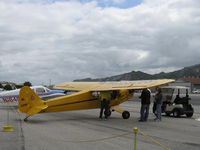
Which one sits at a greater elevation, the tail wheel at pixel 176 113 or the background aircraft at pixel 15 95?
the background aircraft at pixel 15 95

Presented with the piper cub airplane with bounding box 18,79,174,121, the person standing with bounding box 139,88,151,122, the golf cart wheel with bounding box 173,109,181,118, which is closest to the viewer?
the piper cub airplane with bounding box 18,79,174,121

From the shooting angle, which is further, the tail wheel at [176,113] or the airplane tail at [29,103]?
the tail wheel at [176,113]

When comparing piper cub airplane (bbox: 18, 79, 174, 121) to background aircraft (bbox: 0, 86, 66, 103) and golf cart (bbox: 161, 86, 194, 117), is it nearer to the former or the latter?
golf cart (bbox: 161, 86, 194, 117)

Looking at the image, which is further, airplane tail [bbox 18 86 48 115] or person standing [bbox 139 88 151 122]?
person standing [bbox 139 88 151 122]

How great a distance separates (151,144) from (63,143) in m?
2.64

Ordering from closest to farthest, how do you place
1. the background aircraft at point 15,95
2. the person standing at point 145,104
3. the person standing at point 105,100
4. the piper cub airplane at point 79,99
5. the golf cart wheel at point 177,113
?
1. the piper cub airplane at point 79,99
2. the person standing at point 145,104
3. the person standing at point 105,100
4. the golf cart wheel at point 177,113
5. the background aircraft at point 15,95

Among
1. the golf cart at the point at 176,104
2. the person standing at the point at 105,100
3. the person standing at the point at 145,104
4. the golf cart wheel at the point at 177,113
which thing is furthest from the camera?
the golf cart at the point at 176,104

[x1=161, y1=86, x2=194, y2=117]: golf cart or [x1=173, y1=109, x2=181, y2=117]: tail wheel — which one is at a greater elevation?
[x1=161, y1=86, x2=194, y2=117]: golf cart

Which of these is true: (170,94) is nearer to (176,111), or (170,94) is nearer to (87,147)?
(176,111)

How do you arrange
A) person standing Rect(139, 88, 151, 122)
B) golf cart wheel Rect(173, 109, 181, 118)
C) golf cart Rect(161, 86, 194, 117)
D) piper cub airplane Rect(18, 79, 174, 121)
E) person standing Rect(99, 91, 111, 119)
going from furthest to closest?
1. golf cart Rect(161, 86, 194, 117)
2. golf cart wheel Rect(173, 109, 181, 118)
3. person standing Rect(99, 91, 111, 119)
4. person standing Rect(139, 88, 151, 122)
5. piper cub airplane Rect(18, 79, 174, 121)

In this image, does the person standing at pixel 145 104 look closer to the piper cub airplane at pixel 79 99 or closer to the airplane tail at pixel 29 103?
the piper cub airplane at pixel 79 99

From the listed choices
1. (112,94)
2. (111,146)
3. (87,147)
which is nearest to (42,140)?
(87,147)

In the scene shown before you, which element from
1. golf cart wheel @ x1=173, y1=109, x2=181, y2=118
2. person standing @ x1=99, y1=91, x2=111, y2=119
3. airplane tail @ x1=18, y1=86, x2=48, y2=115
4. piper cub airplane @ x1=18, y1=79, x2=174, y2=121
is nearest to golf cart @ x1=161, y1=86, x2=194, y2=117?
golf cart wheel @ x1=173, y1=109, x2=181, y2=118

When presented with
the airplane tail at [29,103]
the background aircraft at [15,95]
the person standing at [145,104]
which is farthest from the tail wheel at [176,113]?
the background aircraft at [15,95]
